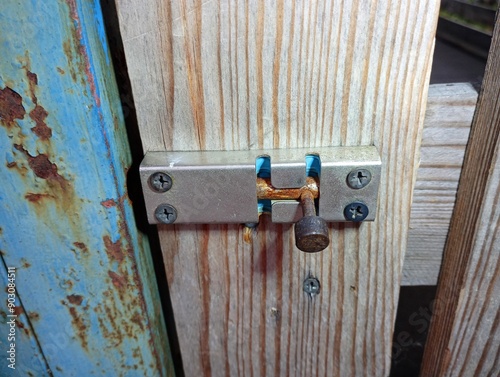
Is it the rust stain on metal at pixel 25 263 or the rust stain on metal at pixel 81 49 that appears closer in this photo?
the rust stain on metal at pixel 81 49

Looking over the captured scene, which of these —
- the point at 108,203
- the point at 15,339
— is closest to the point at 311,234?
the point at 108,203

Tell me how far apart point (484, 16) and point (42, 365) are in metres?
2.15

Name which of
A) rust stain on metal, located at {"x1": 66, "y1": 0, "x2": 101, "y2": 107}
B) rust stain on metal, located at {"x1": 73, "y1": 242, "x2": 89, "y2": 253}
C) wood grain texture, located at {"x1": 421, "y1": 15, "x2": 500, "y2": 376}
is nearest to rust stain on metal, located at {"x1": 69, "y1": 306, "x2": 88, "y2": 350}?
rust stain on metal, located at {"x1": 73, "y1": 242, "x2": 89, "y2": 253}

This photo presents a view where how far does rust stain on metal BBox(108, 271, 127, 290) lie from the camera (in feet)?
1.82

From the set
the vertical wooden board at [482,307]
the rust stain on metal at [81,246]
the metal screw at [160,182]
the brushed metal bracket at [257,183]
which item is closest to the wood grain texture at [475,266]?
the vertical wooden board at [482,307]

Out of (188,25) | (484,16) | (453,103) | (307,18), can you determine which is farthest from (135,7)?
(484,16)

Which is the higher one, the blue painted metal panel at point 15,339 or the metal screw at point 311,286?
the metal screw at point 311,286

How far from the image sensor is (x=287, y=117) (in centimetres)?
48

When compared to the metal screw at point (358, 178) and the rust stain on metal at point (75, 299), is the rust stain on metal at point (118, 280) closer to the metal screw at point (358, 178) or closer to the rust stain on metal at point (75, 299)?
the rust stain on metal at point (75, 299)

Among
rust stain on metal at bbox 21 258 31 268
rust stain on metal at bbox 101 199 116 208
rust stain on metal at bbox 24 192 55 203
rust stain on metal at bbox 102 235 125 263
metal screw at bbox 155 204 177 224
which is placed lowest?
rust stain on metal at bbox 21 258 31 268

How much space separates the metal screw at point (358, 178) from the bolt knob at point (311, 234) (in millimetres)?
65

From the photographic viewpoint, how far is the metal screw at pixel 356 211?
0.49m

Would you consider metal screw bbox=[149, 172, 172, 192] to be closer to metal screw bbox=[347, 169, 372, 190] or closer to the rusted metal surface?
the rusted metal surface

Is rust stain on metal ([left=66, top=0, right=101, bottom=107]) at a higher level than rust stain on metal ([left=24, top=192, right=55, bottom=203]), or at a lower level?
higher
